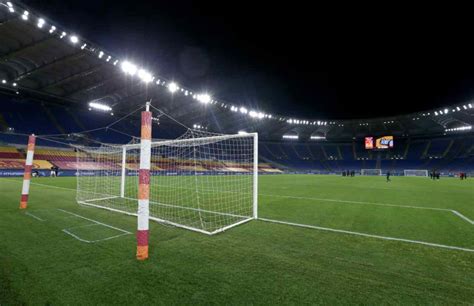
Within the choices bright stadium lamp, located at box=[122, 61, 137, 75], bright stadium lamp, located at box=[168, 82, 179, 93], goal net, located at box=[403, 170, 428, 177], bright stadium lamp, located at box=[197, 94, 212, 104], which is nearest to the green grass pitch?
bright stadium lamp, located at box=[122, 61, 137, 75]

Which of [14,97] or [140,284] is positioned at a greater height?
[14,97]

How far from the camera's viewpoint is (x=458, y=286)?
3.48 metres

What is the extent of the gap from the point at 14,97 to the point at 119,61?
18.9 meters

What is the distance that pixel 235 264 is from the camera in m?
4.13

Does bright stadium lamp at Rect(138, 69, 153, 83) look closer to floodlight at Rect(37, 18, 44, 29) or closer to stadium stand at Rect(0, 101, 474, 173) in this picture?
floodlight at Rect(37, 18, 44, 29)

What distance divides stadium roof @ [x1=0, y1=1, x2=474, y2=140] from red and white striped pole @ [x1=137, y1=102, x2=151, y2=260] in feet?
74.8

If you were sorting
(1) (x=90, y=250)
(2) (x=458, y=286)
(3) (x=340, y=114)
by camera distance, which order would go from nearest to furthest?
(2) (x=458, y=286) → (1) (x=90, y=250) → (3) (x=340, y=114)

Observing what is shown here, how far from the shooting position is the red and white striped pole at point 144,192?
14.1 ft

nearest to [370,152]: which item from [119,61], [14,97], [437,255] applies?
[119,61]

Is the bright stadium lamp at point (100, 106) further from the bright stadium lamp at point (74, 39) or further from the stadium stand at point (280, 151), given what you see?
the bright stadium lamp at point (74, 39)

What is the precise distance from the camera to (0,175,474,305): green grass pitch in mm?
3129

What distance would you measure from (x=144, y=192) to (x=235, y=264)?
6.82 feet

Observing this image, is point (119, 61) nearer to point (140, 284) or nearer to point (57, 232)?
point (57, 232)

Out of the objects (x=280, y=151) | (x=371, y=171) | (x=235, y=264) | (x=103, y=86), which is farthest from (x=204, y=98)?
(x=371, y=171)
